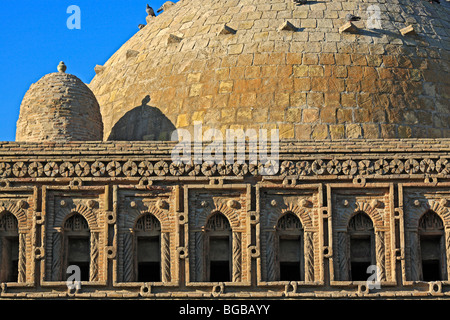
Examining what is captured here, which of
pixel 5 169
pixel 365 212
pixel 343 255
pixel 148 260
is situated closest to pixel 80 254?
pixel 148 260

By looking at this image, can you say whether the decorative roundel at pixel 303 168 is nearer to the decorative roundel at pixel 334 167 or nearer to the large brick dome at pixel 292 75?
the decorative roundel at pixel 334 167

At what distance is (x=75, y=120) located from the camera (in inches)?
1070

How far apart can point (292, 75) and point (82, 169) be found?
6203mm

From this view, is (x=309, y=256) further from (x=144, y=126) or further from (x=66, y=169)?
(x=144, y=126)

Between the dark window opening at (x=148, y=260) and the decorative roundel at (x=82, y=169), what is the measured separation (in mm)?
1538

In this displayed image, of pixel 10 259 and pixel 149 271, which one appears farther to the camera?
pixel 10 259

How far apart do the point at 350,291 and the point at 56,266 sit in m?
5.24

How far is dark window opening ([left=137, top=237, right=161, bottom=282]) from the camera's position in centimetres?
2419

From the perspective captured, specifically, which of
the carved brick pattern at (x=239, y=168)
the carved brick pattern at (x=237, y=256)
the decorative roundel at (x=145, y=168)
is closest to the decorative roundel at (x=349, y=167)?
the carved brick pattern at (x=239, y=168)

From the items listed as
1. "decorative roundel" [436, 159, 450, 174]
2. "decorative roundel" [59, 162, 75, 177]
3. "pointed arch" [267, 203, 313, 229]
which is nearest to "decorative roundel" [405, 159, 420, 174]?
"decorative roundel" [436, 159, 450, 174]

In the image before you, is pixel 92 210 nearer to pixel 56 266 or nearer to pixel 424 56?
pixel 56 266

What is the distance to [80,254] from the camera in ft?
79.7

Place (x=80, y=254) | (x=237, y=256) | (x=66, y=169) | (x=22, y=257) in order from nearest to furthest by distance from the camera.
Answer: (x=237, y=256), (x=22, y=257), (x=80, y=254), (x=66, y=169)

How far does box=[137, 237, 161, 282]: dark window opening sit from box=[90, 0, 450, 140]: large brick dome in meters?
4.71
